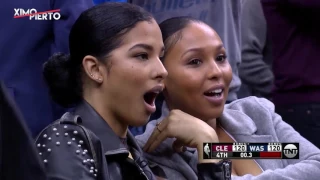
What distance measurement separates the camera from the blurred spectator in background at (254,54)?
14.7ft

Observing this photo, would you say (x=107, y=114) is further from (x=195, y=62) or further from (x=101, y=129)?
(x=195, y=62)

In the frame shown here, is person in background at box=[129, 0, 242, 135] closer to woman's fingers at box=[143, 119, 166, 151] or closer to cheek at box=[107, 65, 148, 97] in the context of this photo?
woman's fingers at box=[143, 119, 166, 151]

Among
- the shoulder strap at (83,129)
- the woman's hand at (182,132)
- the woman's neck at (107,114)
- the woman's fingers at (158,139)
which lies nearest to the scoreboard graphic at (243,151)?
the woman's hand at (182,132)

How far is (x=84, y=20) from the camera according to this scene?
251cm

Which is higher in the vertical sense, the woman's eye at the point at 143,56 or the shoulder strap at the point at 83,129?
the woman's eye at the point at 143,56

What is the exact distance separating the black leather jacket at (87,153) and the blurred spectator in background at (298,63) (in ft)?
4.27

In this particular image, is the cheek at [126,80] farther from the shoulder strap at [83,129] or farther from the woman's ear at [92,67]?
the shoulder strap at [83,129]

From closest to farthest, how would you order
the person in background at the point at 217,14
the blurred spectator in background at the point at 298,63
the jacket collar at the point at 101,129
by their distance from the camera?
the jacket collar at the point at 101,129, the person in background at the point at 217,14, the blurred spectator in background at the point at 298,63

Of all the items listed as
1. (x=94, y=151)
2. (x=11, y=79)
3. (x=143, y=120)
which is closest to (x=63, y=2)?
(x=11, y=79)

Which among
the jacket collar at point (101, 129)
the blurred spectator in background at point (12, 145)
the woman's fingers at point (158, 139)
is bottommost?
the woman's fingers at point (158, 139)

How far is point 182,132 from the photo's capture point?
8.84ft

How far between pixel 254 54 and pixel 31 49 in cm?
188

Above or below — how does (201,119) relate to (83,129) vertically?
below

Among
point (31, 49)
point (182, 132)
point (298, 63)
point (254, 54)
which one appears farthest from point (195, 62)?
point (254, 54)
